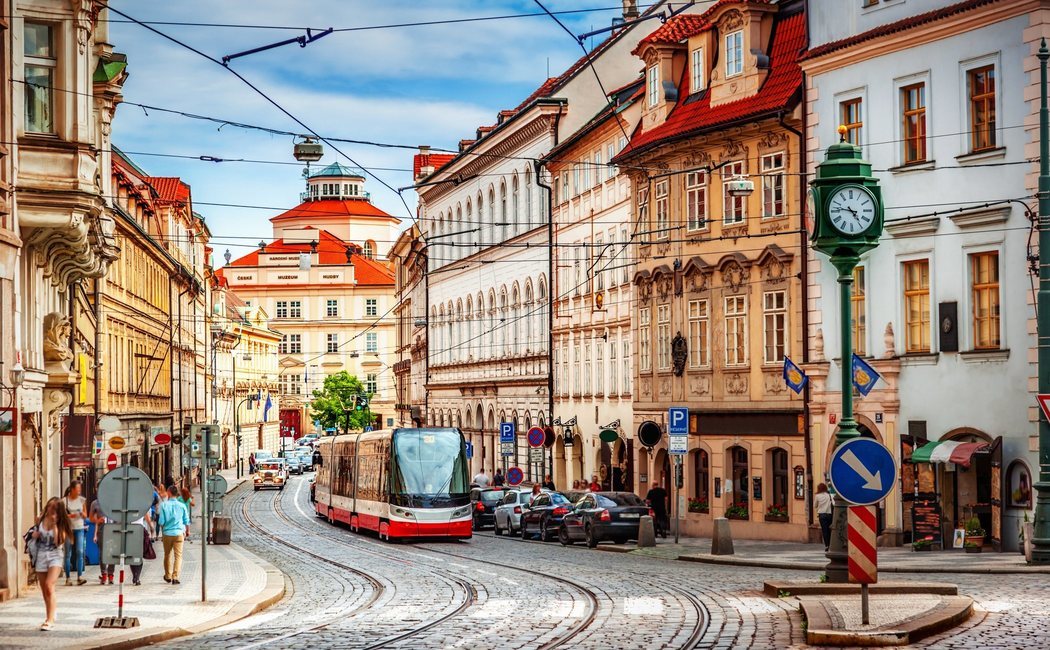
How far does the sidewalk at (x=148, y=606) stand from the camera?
20312mm

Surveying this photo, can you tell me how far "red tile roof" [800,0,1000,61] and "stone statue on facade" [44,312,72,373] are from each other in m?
18.6

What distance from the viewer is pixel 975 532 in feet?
111

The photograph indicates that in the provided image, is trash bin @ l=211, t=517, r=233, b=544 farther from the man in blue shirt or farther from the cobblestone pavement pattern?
the man in blue shirt

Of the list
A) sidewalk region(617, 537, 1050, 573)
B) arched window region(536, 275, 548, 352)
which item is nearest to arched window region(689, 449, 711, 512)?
sidewalk region(617, 537, 1050, 573)

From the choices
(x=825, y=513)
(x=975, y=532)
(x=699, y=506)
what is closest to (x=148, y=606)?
(x=825, y=513)

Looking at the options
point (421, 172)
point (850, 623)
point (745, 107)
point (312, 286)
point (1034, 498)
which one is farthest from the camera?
point (312, 286)

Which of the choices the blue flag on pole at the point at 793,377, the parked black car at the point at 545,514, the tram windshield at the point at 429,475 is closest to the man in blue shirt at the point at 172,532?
the tram windshield at the point at 429,475

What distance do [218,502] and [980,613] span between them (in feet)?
94.9

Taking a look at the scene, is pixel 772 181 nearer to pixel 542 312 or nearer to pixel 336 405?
pixel 542 312

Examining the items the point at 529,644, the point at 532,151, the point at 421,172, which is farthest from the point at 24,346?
the point at 421,172

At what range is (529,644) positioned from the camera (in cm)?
1894

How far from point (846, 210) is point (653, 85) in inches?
1058

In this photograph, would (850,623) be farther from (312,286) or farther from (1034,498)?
(312,286)

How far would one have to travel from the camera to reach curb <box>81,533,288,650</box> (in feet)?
65.2
